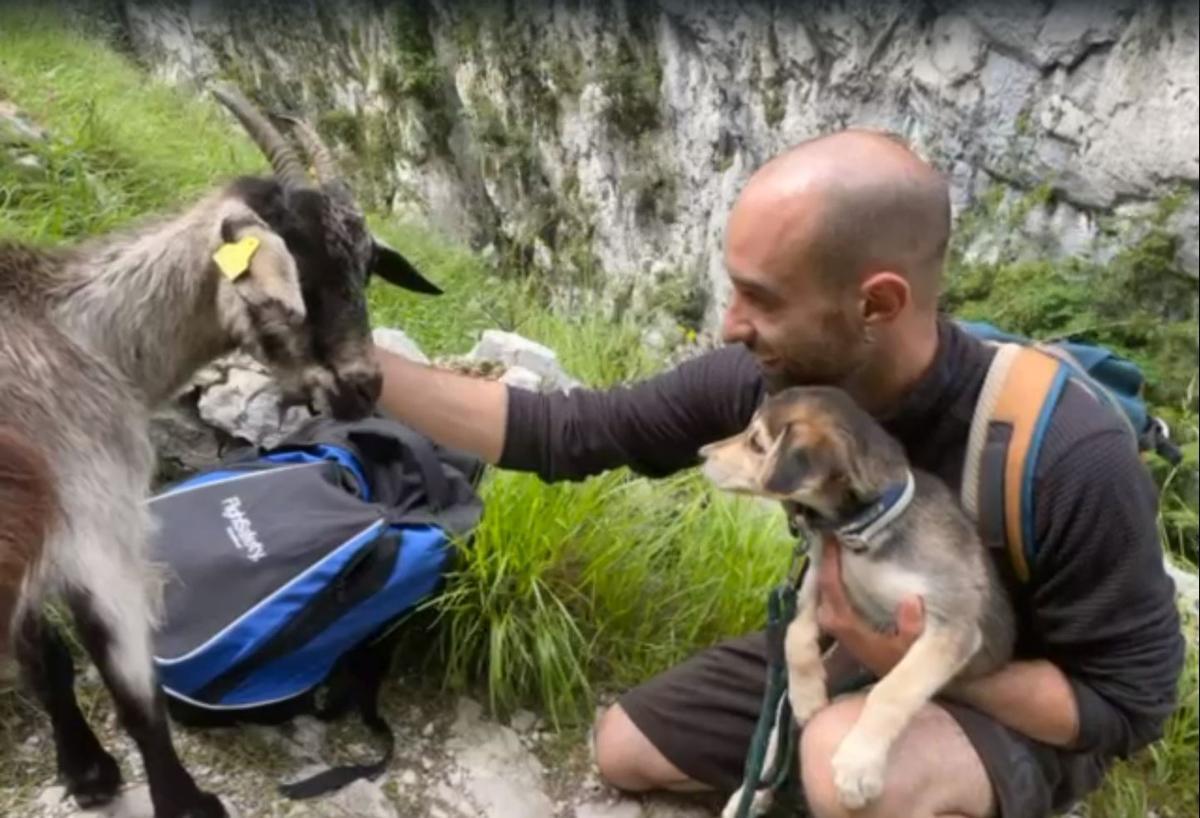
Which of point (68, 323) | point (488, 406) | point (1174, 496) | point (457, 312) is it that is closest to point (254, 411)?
point (68, 323)

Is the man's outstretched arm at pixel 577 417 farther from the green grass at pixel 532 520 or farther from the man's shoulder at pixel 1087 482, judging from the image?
the man's shoulder at pixel 1087 482

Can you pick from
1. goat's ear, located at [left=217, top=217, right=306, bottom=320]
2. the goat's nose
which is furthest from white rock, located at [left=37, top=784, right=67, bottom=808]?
goat's ear, located at [left=217, top=217, right=306, bottom=320]

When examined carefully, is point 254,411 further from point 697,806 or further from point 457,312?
point 457,312

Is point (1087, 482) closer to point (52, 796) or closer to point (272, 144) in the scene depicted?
point (272, 144)

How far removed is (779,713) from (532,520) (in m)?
1.08

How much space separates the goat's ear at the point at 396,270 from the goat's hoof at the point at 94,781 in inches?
55.0

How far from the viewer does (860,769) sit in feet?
8.45

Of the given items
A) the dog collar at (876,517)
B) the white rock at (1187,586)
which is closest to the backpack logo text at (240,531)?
the dog collar at (876,517)

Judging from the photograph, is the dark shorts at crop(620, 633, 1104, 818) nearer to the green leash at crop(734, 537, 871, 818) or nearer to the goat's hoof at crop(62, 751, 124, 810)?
the green leash at crop(734, 537, 871, 818)

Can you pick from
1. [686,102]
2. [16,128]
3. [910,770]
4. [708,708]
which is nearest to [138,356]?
[708,708]

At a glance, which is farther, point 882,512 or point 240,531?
point 240,531

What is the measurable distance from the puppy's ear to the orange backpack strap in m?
0.39

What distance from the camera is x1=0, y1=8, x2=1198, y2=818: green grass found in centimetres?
377

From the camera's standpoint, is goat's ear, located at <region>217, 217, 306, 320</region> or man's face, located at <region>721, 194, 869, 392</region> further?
goat's ear, located at <region>217, 217, 306, 320</region>
